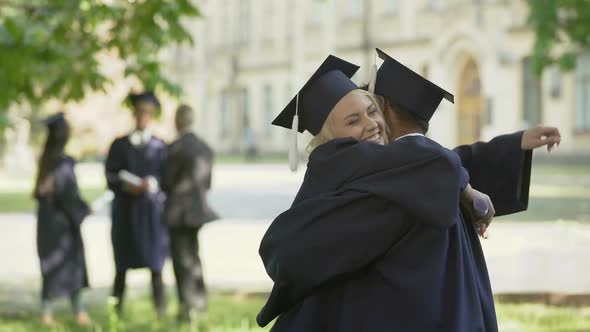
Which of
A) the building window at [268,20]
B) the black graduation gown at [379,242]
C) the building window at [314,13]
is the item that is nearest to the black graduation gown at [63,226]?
the black graduation gown at [379,242]

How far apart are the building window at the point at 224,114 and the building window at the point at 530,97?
24.4m

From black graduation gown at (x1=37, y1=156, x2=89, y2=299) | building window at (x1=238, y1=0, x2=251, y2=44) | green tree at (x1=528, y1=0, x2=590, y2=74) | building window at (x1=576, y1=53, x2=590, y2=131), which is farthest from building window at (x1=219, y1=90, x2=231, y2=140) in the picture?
black graduation gown at (x1=37, y1=156, x2=89, y2=299)

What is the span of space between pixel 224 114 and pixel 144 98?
52.0 m

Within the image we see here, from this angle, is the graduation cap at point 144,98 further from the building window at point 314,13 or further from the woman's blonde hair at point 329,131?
the building window at point 314,13

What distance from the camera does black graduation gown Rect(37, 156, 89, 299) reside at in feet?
29.4

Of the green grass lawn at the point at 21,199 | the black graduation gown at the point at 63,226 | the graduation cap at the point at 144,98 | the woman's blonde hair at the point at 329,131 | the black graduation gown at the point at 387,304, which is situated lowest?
the green grass lawn at the point at 21,199

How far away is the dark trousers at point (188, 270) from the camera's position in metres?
8.52

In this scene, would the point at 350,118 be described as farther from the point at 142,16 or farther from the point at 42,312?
the point at 42,312

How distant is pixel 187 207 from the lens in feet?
27.9

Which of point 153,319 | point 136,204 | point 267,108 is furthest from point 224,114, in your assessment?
point 153,319

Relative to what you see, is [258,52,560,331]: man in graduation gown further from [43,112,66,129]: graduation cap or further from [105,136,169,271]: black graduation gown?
[43,112,66,129]: graduation cap

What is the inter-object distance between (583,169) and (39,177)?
87.3 feet

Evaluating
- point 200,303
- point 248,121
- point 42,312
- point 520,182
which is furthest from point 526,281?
point 248,121

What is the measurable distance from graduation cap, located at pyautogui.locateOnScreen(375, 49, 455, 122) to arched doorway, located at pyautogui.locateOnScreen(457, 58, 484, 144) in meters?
37.9
